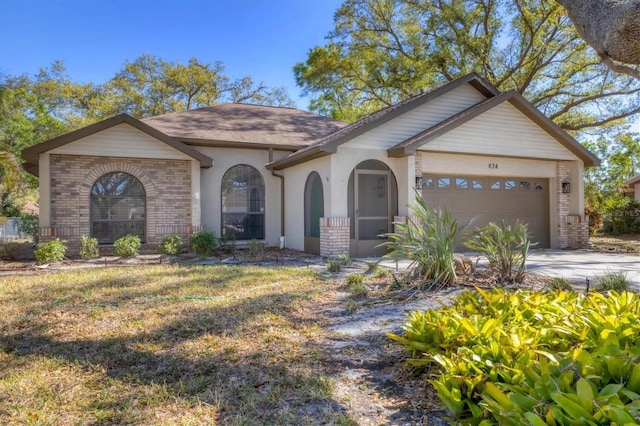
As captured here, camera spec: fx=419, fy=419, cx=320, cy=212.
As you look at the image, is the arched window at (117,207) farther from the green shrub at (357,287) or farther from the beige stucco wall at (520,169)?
the beige stucco wall at (520,169)

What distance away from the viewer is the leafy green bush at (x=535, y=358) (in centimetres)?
193

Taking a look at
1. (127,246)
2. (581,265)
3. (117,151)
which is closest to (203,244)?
(127,246)

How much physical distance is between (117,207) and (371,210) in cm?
742

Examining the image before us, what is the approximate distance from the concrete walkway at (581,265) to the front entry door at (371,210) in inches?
53.6

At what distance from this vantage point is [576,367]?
2.25 meters

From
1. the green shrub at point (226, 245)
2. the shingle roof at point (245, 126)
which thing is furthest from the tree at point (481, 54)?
the green shrub at point (226, 245)

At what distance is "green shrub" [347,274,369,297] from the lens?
641 cm

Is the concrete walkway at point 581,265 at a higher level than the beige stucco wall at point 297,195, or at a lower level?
lower

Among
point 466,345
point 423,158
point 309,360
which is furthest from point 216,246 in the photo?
point 466,345

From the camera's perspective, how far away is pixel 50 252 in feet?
33.8

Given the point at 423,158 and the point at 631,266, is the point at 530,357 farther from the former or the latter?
the point at 423,158

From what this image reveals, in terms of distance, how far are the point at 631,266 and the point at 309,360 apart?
28.9ft

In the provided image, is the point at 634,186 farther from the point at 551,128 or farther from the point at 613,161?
the point at 551,128

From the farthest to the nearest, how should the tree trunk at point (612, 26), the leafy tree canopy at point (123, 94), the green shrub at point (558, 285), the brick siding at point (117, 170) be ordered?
the leafy tree canopy at point (123, 94) < the brick siding at point (117, 170) < the green shrub at point (558, 285) < the tree trunk at point (612, 26)
